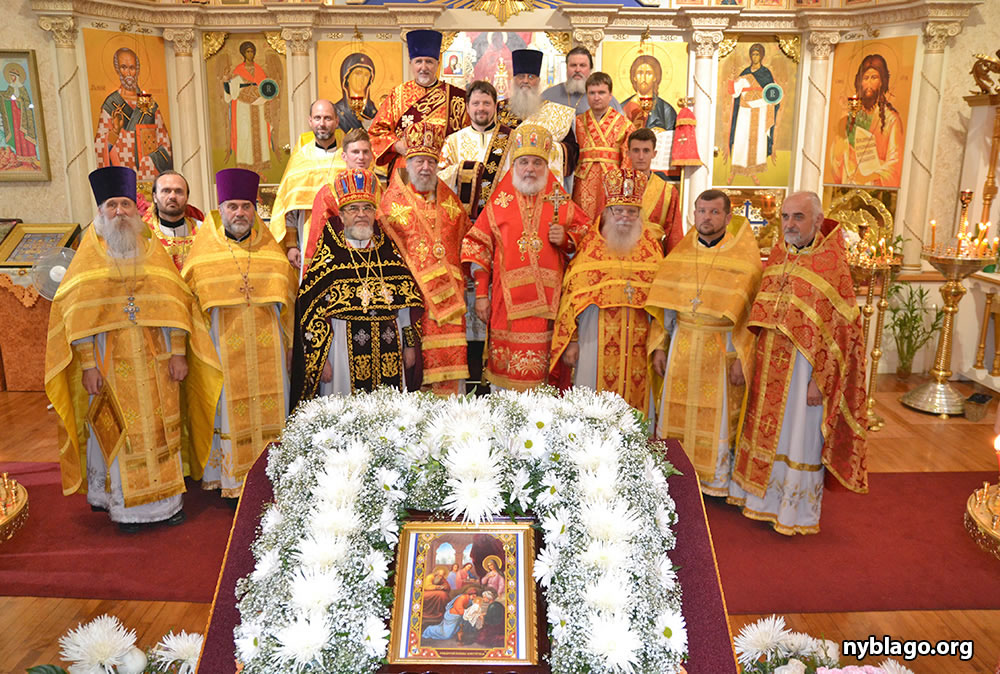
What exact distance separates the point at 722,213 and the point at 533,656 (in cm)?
372

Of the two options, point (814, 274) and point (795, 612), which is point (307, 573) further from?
point (814, 274)

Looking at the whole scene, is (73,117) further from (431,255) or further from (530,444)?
(530,444)

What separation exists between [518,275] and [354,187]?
1.27 metres

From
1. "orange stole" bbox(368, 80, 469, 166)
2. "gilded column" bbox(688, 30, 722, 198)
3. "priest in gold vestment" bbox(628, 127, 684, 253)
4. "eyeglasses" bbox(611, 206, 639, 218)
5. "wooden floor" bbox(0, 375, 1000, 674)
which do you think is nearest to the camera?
"wooden floor" bbox(0, 375, 1000, 674)

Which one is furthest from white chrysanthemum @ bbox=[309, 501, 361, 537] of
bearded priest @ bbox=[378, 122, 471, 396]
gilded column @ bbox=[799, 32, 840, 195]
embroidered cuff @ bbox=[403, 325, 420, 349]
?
gilded column @ bbox=[799, 32, 840, 195]

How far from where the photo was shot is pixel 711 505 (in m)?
5.36

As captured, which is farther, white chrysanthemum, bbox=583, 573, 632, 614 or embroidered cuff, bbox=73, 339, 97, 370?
embroidered cuff, bbox=73, 339, 97, 370

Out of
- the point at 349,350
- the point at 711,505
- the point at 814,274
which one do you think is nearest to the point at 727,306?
the point at 814,274

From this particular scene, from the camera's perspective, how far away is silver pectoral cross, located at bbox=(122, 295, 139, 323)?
15.6ft

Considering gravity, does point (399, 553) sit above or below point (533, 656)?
above

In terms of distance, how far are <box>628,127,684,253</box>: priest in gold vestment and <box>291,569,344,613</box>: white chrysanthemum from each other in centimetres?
411

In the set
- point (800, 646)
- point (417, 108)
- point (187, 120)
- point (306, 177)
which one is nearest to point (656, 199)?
point (417, 108)

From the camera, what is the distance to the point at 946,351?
752cm

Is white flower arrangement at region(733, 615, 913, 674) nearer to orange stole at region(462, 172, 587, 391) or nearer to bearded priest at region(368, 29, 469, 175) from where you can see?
orange stole at region(462, 172, 587, 391)
